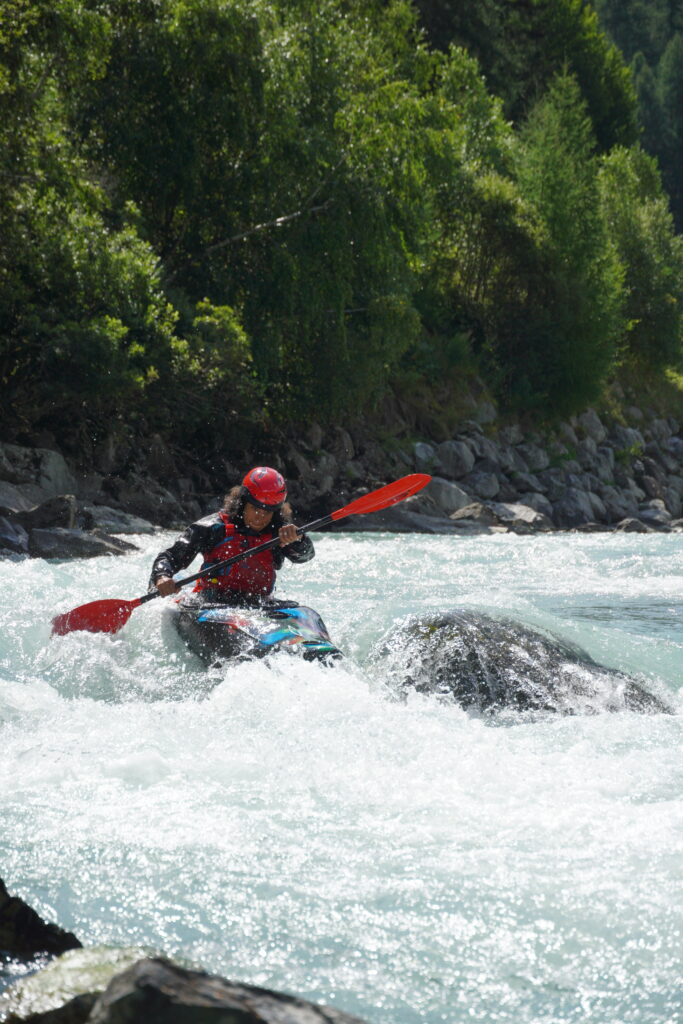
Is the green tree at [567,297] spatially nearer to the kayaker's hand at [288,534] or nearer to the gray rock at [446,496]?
the gray rock at [446,496]

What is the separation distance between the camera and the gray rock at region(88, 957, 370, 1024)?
2254 mm

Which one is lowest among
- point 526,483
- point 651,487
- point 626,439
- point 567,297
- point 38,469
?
point 651,487

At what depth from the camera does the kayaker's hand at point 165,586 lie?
21.1 feet

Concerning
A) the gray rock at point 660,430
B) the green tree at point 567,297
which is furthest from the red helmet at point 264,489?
the gray rock at point 660,430

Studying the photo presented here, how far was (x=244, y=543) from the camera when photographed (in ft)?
22.1

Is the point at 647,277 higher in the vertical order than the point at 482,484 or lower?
higher

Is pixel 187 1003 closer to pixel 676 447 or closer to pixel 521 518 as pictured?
pixel 521 518

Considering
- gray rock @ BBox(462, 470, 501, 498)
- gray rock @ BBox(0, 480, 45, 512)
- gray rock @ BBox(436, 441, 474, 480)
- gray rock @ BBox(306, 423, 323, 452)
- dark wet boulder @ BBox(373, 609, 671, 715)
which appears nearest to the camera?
dark wet boulder @ BBox(373, 609, 671, 715)

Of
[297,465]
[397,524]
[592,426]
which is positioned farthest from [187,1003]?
[592,426]

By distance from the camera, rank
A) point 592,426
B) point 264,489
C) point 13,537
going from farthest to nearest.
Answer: point 592,426 → point 13,537 → point 264,489

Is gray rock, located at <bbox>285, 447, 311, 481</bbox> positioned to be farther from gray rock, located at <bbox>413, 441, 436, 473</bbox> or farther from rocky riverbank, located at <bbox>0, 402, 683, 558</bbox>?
gray rock, located at <bbox>413, 441, 436, 473</bbox>

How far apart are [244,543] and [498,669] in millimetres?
1710

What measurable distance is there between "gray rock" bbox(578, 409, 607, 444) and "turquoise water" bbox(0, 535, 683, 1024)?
2069 centimetres

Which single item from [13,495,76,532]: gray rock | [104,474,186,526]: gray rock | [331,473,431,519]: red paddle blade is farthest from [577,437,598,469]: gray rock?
[331,473,431,519]: red paddle blade
